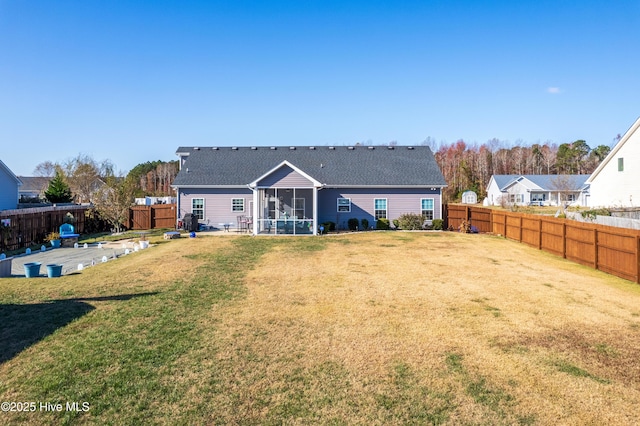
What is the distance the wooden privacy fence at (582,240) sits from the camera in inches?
464

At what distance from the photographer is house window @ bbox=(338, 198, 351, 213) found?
1080 inches

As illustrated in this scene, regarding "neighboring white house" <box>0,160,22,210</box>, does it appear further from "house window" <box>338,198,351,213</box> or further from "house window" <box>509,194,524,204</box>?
"house window" <box>509,194,524,204</box>

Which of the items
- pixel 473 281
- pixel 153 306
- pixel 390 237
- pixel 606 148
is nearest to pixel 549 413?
pixel 473 281

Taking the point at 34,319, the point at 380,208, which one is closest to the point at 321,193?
the point at 380,208

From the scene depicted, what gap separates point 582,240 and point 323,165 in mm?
19173

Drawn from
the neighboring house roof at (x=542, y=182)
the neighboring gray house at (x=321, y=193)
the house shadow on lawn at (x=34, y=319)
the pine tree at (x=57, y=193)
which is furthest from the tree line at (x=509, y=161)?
the house shadow on lawn at (x=34, y=319)

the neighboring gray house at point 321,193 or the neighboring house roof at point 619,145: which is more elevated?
the neighboring house roof at point 619,145

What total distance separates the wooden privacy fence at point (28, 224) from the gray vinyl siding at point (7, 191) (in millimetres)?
8038

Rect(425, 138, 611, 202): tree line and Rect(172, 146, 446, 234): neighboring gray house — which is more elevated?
Rect(425, 138, 611, 202): tree line

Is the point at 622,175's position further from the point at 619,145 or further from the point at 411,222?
the point at 411,222

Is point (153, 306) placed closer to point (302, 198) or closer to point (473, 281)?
point (473, 281)

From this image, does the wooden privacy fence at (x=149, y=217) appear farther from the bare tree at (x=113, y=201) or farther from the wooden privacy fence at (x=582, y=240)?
the wooden privacy fence at (x=582, y=240)

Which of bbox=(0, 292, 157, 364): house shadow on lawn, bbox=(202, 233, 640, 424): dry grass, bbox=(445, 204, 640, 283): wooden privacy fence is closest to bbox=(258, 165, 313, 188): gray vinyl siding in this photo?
bbox=(202, 233, 640, 424): dry grass

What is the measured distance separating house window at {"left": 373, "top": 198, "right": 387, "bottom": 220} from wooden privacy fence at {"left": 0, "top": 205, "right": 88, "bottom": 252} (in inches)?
795
